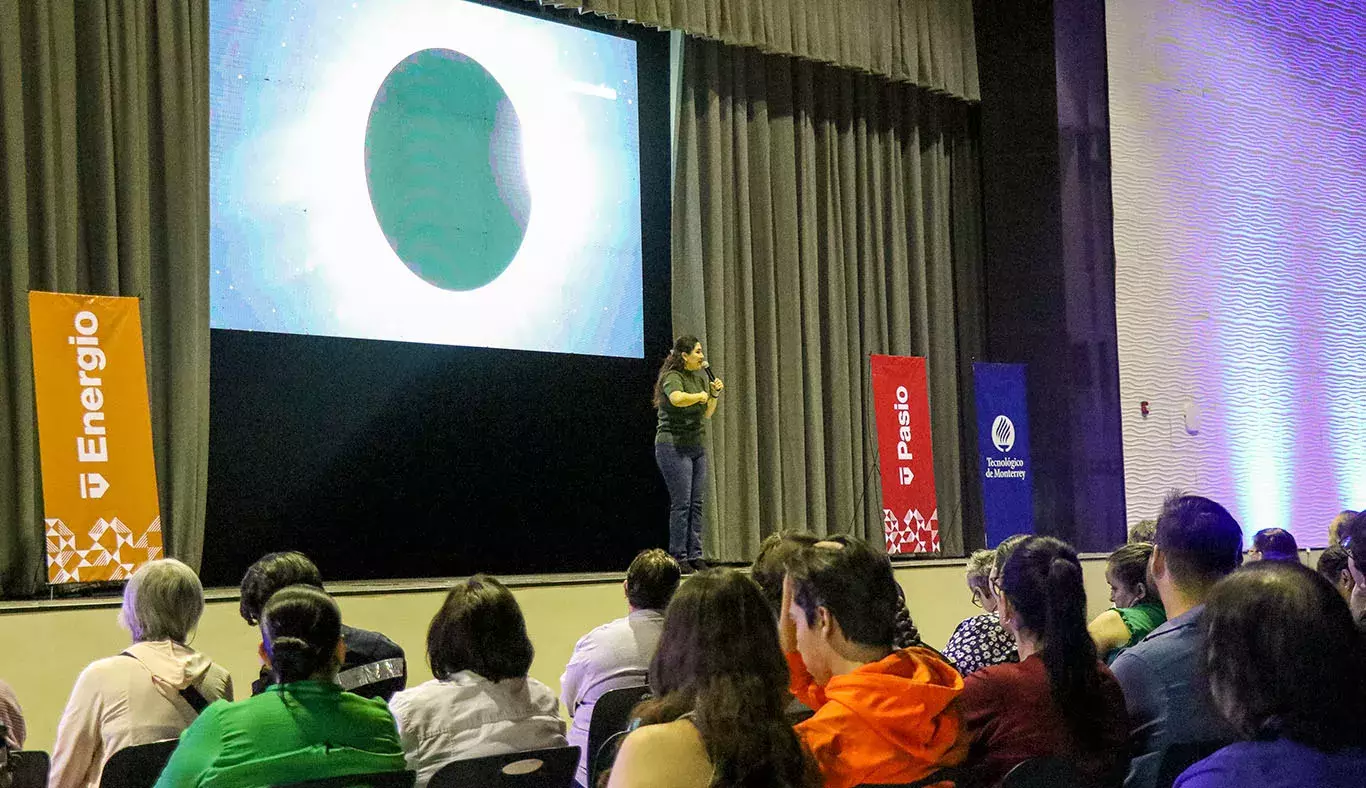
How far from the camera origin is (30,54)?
5.26m

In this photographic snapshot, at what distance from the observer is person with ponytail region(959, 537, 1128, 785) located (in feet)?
6.66

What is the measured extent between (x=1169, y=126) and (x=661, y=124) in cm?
375

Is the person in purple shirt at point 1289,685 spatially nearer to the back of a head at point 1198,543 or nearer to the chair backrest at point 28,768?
the back of a head at point 1198,543

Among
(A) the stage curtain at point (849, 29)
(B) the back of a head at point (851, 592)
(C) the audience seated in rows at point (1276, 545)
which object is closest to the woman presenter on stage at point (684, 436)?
(A) the stage curtain at point (849, 29)

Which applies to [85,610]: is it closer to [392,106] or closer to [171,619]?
[171,619]

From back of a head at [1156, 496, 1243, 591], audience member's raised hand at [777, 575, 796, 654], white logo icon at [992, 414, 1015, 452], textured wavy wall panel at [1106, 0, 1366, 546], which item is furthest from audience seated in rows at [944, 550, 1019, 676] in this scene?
textured wavy wall panel at [1106, 0, 1366, 546]

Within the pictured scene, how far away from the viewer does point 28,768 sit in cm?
234

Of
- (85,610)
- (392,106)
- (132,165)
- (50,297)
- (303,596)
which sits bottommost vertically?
(85,610)

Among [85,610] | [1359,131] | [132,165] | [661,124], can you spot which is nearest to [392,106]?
[132,165]

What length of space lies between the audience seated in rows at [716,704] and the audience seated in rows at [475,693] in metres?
0.78

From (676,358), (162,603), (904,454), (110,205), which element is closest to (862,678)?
(162,603)

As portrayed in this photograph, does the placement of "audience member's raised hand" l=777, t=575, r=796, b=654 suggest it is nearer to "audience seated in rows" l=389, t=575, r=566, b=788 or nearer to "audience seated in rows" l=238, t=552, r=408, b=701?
"audience seated in rows" l=389, t=575, r=566, b=788

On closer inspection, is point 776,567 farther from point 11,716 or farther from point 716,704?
point 11,716

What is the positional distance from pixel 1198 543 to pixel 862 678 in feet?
3.14
